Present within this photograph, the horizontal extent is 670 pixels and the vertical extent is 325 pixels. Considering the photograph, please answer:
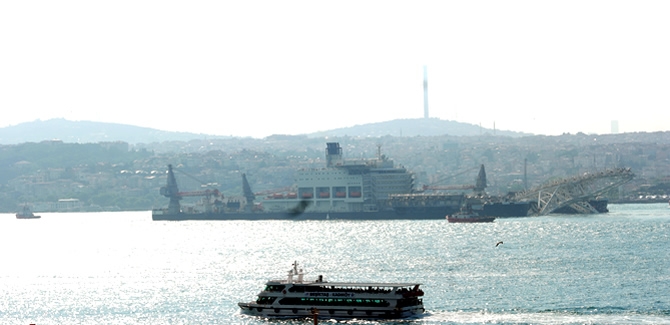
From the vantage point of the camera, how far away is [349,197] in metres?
144

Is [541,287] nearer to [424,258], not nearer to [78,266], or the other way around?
[424,258]

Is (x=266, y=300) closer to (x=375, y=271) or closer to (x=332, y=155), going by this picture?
(x=375, y=271)

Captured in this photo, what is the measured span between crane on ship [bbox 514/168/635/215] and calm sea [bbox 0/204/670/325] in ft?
45.1

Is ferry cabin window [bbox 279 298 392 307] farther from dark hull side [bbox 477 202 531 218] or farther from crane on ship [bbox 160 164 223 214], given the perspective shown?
A: crane on ship [bbox 160 164 223 214]

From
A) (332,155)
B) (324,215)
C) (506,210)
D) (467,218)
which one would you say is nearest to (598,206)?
(506,210)

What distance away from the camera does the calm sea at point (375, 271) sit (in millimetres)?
49531

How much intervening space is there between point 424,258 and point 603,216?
5611 cm

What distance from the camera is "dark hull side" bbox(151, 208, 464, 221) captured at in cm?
13450

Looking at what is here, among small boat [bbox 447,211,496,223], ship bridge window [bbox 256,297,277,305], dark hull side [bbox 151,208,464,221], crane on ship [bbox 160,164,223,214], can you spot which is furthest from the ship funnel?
ship bridge window [bbox 256,297,277,305]

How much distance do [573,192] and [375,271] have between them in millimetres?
67456

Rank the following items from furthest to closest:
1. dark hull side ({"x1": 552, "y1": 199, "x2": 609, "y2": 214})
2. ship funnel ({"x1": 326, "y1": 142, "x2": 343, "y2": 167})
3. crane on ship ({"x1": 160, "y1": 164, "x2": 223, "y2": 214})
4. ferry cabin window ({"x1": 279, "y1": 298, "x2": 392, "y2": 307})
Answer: crane on ship ({"x1": 160, "y1": 164, "x2": 223, "y2": 214}) < ship funnel ({"x1": 326, "y1": 142, "x2": 343, "y2": 167}) < dark hull side ({"x1": 552, "y1": 199, "x2": 609, "y2": 214}) < ferry cabin window ({"x1": 279, "y1": 298, "x2": 392, "y2": 307})

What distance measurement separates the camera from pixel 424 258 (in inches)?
2842

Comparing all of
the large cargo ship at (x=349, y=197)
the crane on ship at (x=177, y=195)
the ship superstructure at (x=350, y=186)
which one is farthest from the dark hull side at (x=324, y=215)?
the crane on ship at (x=177, y=195)

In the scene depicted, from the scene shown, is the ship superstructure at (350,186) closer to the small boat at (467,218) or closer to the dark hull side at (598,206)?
the small boat at (467,218)
